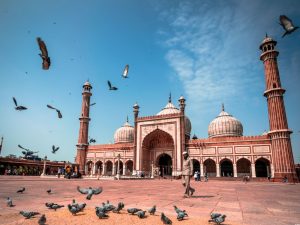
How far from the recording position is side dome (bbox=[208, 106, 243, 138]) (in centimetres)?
3700

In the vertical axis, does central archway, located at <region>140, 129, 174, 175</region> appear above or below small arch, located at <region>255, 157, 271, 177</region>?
above

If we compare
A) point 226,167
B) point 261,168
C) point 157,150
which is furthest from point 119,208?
point 157,150

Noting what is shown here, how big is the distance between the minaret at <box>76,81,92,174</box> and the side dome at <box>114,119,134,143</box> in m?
7.09

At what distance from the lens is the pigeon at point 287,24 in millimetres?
6050

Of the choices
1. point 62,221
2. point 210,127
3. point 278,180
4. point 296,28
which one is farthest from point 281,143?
point 62,221

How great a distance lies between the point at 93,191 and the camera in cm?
511

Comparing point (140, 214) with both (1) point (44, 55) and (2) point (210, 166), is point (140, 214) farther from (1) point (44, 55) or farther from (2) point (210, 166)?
(2) point (210, 166)

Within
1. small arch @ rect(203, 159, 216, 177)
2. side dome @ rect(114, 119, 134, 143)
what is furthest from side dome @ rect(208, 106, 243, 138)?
side dome @ rect(114, 119, 134, 143)

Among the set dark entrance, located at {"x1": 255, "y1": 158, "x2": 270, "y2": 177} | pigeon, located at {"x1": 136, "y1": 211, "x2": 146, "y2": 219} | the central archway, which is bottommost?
pigeon, located at {"x1": 136, "y1": 211, "x2": 146, "y2": 219}

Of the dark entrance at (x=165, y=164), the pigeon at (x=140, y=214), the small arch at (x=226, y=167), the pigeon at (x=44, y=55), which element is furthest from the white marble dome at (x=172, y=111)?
the pigeon at (x=140, y=214)

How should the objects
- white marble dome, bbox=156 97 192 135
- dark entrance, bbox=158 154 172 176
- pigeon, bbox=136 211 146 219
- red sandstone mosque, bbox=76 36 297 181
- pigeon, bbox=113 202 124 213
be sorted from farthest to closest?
white marble dome, bbox=156 97 192 135, dark entrance, bbox=158 154 172 176, red sandstone mosque, bbox=76 36 297 181, pigeon, bbox=113 202 124 213, pigeon, bbox=136 211 146 219

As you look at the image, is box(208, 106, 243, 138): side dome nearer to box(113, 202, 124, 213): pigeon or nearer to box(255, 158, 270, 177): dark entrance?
box(255, 158, 270, 177): dark entrance

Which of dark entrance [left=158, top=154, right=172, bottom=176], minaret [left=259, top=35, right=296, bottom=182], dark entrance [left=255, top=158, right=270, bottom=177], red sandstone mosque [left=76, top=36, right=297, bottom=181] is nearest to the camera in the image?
minaret [left=259, top=35, right=296, bottom=182]

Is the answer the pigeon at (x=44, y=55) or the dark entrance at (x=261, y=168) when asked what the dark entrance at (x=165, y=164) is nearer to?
the dark entrance at (x=261, y=168)
